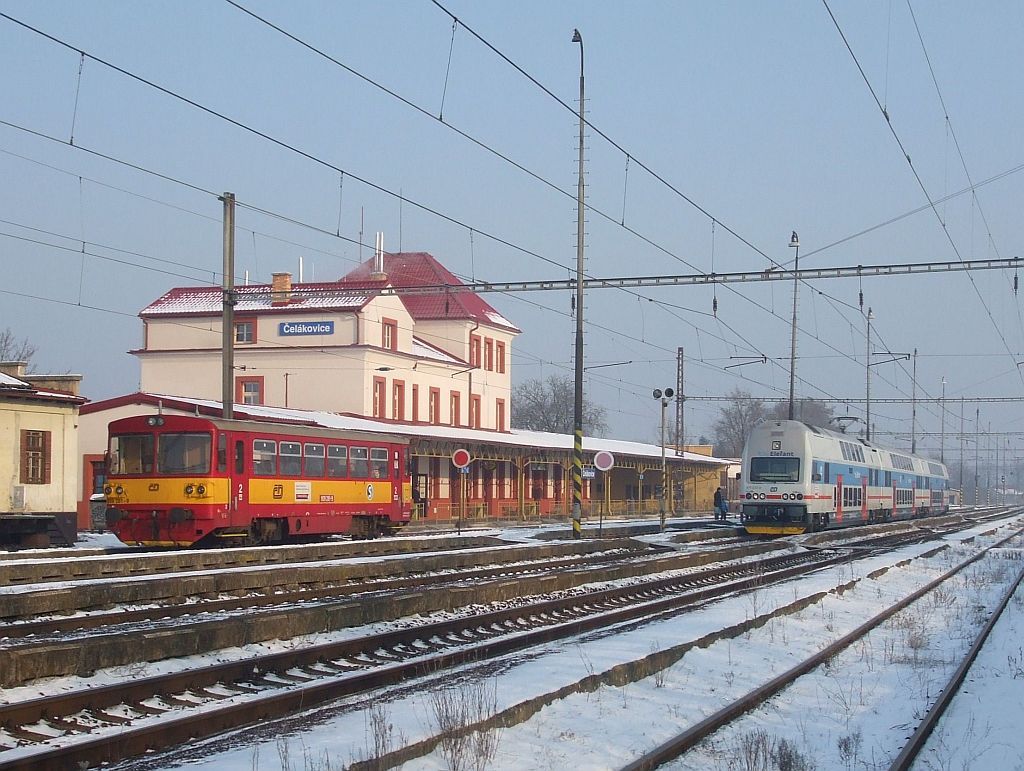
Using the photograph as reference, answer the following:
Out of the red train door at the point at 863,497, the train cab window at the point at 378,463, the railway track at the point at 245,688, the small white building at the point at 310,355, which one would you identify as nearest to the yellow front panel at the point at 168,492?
the train cab window at the point at 378,463

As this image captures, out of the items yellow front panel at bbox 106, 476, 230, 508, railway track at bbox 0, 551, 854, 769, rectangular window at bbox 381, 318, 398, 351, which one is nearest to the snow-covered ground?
railway track at bbox 0, 551, 854, 769

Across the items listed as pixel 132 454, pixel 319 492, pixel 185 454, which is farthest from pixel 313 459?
pixel 132 454

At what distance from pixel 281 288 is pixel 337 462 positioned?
3192 centimetres

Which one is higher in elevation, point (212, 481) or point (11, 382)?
point (11, 382)

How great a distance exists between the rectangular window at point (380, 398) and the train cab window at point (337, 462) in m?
26.7

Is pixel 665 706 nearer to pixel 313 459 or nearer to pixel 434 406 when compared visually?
pixel 313 459

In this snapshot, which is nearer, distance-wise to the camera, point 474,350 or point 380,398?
point 380,398

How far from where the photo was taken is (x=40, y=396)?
28.7 m

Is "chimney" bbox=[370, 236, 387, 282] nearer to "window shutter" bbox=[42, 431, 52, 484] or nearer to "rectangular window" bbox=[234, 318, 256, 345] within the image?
"rectangular window" bbox=[234, 318, 256, 345]

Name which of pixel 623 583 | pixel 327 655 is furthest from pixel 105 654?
pixel 623 583

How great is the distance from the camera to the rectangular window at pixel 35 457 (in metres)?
28.5

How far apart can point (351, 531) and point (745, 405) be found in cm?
12094

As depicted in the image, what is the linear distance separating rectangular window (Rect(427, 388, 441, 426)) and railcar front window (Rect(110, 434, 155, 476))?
3534cm

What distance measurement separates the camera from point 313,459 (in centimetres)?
2716
